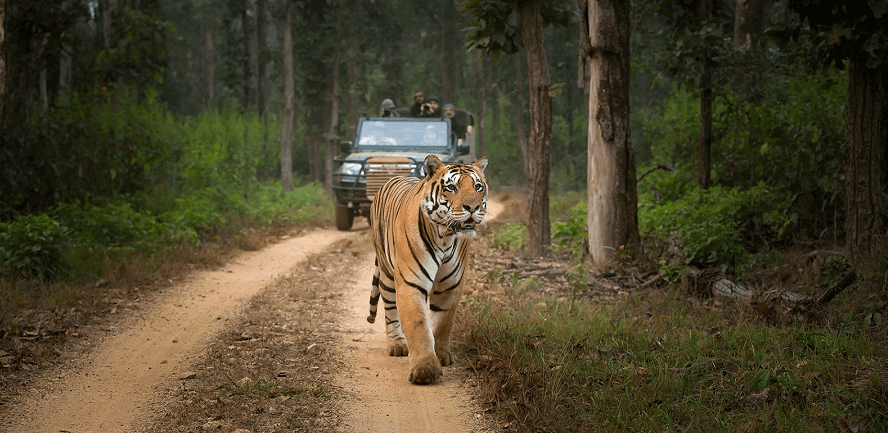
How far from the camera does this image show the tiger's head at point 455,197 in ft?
15.8

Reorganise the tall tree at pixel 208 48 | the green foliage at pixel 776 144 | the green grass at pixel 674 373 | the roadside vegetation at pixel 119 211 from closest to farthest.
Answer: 1. the green grass at pixel 674 373
2. the roadside vegetation at pixel 119 211
3. the green foliage at pixel 776 144
4. the tall tree at pixel 208 48

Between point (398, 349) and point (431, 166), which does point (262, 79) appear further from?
point (431, 166)

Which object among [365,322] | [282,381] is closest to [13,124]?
[365,322]

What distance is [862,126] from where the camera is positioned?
7406 mm

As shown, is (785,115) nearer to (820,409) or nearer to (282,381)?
(820,409)

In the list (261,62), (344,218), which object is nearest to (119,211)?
(344,218)

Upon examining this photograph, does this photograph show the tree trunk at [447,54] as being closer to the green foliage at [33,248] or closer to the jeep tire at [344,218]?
the jeep tire at [344,218]

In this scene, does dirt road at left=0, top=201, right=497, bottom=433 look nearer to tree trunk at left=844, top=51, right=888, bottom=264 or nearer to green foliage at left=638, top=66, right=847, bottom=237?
tree trunk at left=844, top=51, right=888, bottom=264

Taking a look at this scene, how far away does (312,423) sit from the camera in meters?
4.36

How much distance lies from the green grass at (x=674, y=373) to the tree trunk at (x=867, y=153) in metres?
2.09

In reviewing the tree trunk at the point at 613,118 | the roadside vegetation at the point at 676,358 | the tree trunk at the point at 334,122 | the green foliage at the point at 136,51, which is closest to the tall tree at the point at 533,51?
the tree trunk at the point at 613,118

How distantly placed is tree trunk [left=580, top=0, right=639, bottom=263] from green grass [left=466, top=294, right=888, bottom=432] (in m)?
2.51

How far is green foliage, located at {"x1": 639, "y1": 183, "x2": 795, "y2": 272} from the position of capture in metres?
8.35

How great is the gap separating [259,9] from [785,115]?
69.4 ft
